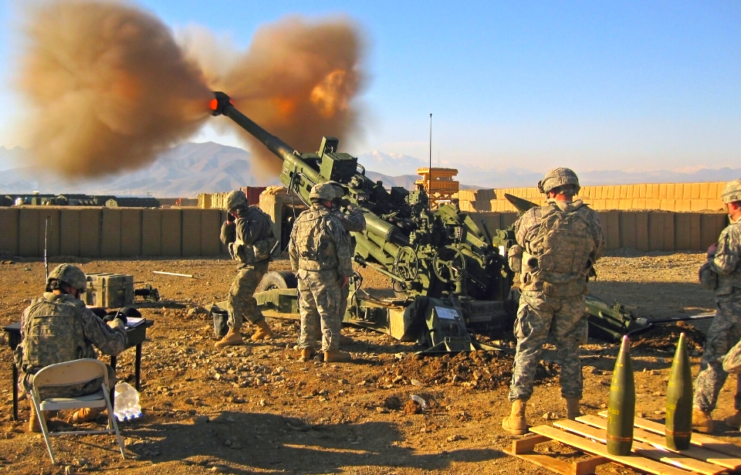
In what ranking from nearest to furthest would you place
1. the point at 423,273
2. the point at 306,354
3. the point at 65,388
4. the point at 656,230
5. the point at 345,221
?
the point at 65,388 < the point at 306,354 < the point at 345,221 < the point at 423,273 < the point at 656,230

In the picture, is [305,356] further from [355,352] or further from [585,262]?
[585,262]

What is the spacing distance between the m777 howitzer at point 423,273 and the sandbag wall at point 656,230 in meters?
11.8

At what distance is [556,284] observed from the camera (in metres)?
5.09

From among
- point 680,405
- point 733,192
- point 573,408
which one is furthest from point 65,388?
point 733,192

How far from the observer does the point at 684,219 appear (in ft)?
69.6

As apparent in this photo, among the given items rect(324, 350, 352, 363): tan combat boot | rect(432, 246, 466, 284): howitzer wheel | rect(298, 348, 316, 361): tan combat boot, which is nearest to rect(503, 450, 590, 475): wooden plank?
rect(324, 350, 352, 363): tan combat boot

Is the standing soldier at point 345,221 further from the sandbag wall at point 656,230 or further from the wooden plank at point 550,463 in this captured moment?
the sandbag wall at point 656,230

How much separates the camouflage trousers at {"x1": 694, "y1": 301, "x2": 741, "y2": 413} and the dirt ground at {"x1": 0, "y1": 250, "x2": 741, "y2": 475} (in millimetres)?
267

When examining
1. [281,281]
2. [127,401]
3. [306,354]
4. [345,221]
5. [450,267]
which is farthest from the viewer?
[281,281]

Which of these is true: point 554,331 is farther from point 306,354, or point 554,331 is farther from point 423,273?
point 423,273

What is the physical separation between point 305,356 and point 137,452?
288cm

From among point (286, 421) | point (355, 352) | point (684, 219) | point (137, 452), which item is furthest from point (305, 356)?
point (684, 219)

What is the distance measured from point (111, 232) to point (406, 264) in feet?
34.2

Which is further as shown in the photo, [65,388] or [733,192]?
[733,192]
